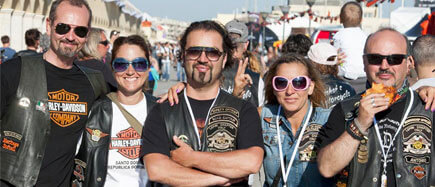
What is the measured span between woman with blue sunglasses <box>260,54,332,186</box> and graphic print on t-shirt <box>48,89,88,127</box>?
1.39 meters

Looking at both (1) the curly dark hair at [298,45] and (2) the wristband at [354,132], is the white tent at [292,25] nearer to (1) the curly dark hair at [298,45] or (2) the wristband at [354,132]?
(1) the curly dark hair at [298,45]

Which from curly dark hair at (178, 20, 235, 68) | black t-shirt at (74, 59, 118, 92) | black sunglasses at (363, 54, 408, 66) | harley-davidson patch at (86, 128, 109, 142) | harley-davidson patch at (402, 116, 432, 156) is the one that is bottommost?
harley-davidson patch at (86, 128, 109, 142)

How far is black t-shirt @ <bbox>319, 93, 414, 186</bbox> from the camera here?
405 centimetres

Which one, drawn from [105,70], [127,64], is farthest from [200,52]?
[105,70]

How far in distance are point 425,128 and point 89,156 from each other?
2.35m

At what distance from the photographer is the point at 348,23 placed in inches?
332

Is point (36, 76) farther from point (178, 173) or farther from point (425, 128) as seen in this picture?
point (425, 128)

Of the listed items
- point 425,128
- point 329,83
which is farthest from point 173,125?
point 329,83

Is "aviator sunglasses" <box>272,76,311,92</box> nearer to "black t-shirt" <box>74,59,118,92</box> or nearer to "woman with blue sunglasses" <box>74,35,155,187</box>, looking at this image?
"woman with blue sunglasses" <box>74,35,155,187</box>

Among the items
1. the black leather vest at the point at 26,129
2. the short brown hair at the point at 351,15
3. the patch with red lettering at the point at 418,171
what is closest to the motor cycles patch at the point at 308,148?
the patch with red lettering at the point at 418,171

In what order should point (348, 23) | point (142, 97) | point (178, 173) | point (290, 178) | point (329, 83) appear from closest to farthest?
point (178, 173) → point (290, 178) → point (142, 97) → point (329, 83) → point (348, 23)

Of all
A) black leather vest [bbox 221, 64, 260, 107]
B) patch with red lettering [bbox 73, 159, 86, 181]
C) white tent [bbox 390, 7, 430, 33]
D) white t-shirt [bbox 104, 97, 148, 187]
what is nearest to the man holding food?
white t-shirt [bbox 104, 97, 148, 187]

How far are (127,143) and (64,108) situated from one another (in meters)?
0.54

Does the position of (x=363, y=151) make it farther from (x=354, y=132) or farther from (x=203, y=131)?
(x=203, y=131)
